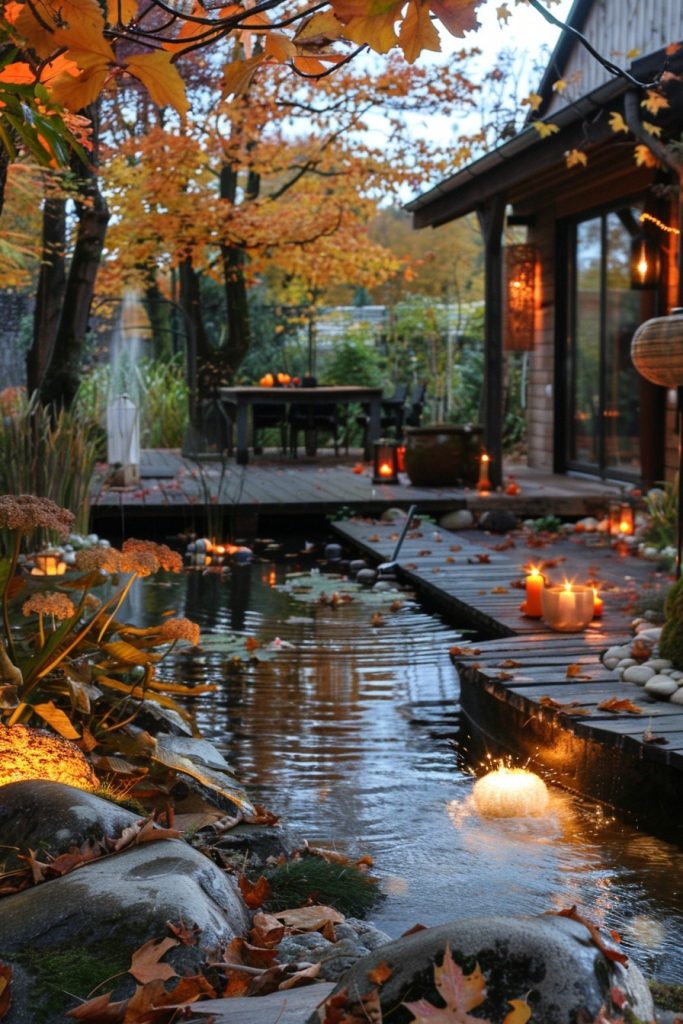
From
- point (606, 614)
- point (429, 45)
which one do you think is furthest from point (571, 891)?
point (606, 614)

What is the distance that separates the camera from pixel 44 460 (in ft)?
23.0

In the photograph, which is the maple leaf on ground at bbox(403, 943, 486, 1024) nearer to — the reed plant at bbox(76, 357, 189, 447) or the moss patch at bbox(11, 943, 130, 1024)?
the moss patch at bbox(11, 943, 130, 1024)

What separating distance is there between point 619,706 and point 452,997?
248cm

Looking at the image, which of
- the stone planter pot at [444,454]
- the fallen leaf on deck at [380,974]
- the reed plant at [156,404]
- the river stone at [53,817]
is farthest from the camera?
the reed plant at [156,404]

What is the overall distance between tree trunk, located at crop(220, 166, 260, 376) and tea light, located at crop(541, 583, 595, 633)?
1046cm

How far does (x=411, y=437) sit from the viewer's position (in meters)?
10.9

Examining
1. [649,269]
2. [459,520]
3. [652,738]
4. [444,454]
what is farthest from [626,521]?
[652,738]

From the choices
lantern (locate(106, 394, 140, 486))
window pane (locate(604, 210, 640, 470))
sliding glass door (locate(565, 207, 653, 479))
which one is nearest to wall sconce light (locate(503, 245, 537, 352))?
sliding glass door (locate(565, 207, 653, 479))

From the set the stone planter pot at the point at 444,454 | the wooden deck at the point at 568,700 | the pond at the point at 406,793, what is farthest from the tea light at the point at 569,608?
the stone planter pot at the point at 444,454

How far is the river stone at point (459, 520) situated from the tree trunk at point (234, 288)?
6485mm

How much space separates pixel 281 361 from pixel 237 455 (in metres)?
5.29

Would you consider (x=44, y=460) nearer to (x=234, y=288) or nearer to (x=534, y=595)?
(x=534, y=595)

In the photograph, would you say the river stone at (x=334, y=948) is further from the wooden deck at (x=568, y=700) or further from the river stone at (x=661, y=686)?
the river stone at (x=661, y=686)

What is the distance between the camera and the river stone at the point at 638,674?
4371 mm
